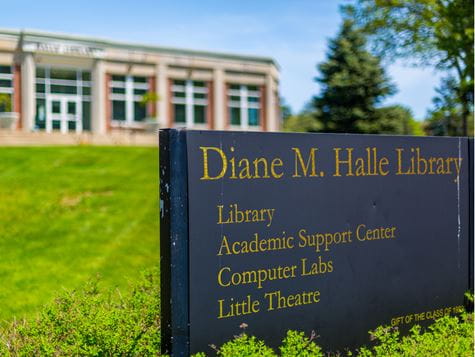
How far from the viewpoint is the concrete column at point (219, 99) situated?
4484cm

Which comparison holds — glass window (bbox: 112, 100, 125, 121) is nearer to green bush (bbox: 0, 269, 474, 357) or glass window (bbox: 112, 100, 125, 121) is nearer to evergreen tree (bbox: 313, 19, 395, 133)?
evergreen tree (bbox: 313, 19, 395, 133)

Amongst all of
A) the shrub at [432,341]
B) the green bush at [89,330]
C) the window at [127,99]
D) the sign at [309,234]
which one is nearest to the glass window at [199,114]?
the window at [127,99]

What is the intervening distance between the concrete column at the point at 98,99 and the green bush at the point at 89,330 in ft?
115

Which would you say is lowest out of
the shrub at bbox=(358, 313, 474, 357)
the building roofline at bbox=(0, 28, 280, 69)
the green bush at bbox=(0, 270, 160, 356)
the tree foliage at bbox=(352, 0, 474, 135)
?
the shrub at bbox=(358, 313, 474, 357)

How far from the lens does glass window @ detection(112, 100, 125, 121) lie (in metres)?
41.2

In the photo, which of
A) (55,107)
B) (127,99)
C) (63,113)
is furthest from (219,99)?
(55,107)

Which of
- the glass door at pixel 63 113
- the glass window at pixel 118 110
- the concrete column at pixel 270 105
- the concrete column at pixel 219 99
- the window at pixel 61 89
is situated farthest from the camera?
the concrete column at pixel 270 105

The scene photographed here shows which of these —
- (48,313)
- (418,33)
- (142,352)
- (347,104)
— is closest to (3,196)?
(48,313)

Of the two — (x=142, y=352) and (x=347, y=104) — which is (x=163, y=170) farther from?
(x=347, y=104)

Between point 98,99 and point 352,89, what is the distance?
17034mm

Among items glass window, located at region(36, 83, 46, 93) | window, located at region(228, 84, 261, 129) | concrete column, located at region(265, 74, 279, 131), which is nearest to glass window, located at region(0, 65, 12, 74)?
glass window, located at region(36, 83, 46, 93)

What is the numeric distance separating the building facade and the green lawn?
19.4 m

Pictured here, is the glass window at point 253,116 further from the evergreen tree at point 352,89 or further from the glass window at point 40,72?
the glass window at point 40,72

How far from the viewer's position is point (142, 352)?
489 centimetres
